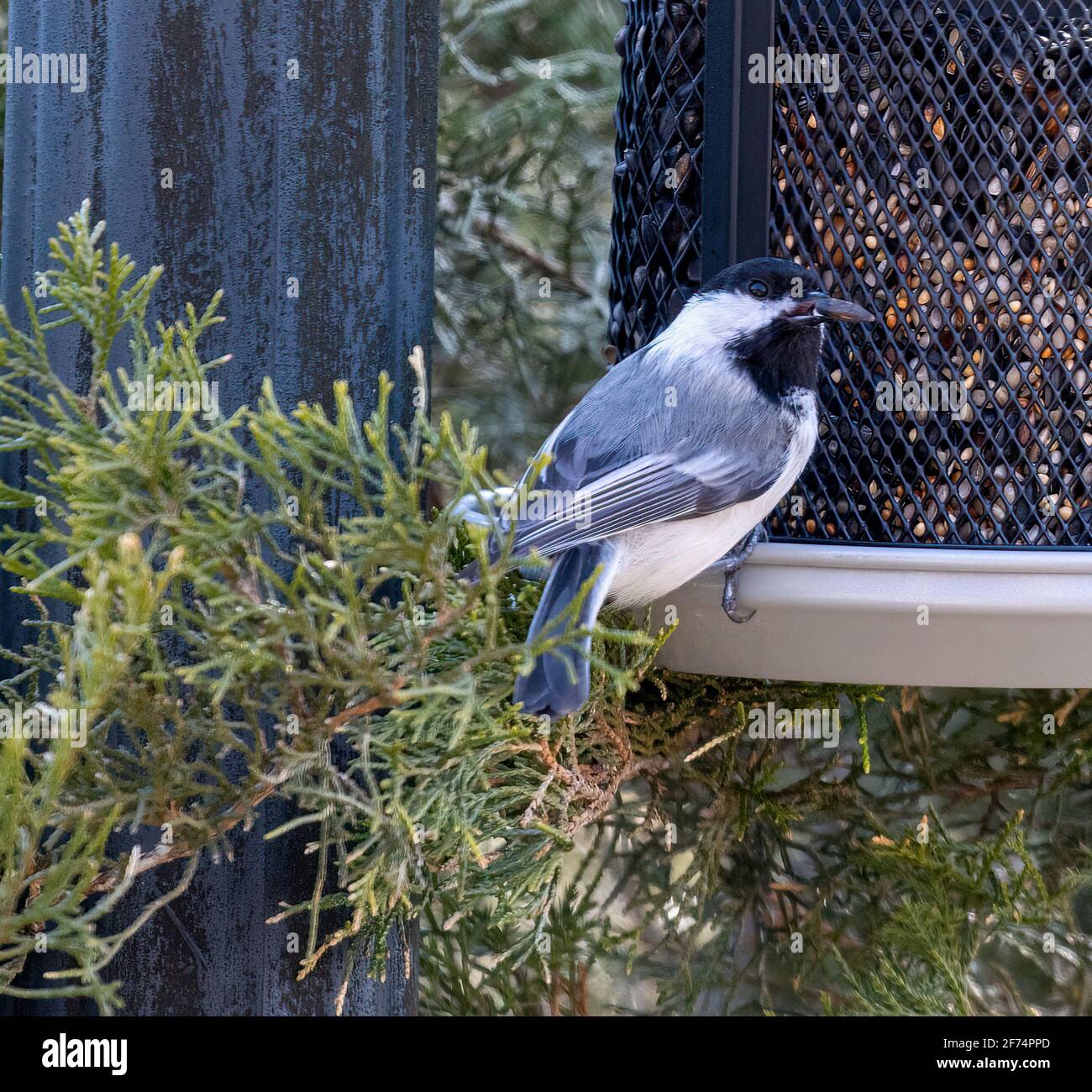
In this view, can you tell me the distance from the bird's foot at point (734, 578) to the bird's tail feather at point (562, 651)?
146mm

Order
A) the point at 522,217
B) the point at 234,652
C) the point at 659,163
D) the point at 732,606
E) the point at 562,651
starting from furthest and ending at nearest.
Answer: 1. the point at 522,217
2. the point at 659,163
3. the point at 732,606
4. the point at 562,651
5. the point at 234,652

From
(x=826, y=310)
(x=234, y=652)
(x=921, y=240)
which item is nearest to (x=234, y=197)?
(x=234, y=652)

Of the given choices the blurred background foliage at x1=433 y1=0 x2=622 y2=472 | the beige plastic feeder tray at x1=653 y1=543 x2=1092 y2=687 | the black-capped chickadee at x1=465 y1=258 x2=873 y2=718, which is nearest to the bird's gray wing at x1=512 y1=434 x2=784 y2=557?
the black-capped chickadee at x1=465 y1=258 x2=873 y2=718

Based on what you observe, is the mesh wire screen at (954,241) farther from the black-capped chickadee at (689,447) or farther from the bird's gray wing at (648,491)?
the bird's gray wing at (648,491)

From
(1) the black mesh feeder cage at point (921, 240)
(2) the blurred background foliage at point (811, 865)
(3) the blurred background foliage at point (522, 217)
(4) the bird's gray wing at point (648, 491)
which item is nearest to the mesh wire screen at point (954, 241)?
(1) the black mesh feeder cage at point (921, 240)

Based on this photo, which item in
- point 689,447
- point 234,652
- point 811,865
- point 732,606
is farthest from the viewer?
point 811,865

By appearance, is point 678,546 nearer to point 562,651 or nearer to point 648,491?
point 648,491

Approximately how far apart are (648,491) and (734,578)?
0.15 metres

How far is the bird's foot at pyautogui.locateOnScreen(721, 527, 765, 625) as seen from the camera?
160 cm

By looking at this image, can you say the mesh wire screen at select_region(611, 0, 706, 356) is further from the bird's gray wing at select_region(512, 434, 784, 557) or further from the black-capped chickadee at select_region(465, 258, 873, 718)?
the bird's gray wing at select_region(512, 434, 784, 557)

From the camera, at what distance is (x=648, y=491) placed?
1.66 meters

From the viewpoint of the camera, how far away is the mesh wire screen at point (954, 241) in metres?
1.66

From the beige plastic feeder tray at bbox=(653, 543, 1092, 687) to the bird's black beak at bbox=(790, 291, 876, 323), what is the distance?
0.93 ft

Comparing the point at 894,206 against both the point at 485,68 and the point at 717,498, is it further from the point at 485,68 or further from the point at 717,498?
the point at 485,68
